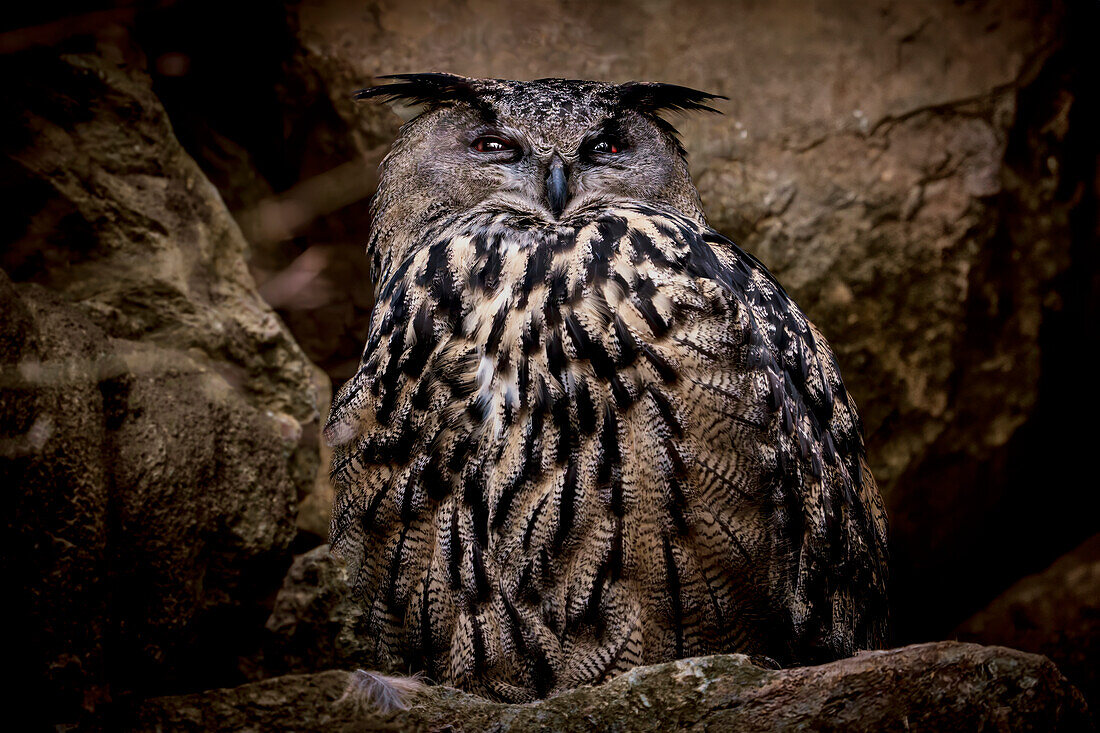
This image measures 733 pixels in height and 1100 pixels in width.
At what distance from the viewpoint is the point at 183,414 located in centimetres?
165

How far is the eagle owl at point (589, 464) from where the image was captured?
126 cm

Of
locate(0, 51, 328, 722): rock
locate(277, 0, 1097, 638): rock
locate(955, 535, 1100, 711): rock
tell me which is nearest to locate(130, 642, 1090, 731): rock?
locate(0, 51, 328, 722): rock

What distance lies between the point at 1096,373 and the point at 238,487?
260 cm

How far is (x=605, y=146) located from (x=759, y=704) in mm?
1060

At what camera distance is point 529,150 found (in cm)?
159

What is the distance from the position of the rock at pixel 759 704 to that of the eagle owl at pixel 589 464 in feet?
0.52

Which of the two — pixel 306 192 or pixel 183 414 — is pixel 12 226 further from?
pixel 306 192

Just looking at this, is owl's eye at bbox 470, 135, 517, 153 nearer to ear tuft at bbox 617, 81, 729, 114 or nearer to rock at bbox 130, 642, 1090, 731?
ear tuft at bbox 617, 81, 729, 114

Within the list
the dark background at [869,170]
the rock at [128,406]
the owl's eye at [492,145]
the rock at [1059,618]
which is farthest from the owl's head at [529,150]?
the rock at [1059,618]

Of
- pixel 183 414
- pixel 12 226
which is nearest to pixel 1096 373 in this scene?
pixel 183 414

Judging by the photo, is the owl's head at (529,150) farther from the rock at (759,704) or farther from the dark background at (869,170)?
the rock at (759,704)

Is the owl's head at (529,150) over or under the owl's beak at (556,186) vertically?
over

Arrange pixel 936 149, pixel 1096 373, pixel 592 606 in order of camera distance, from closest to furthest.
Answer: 1. pixel 592 606
2. pixel 936 149
3. pixel 1096 373

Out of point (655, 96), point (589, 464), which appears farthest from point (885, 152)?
point (589, 464)
